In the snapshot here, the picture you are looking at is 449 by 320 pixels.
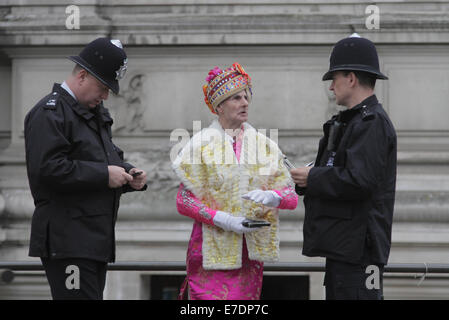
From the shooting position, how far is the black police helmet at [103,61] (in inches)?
158

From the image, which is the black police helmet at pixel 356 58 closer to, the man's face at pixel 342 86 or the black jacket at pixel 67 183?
the man's face at pixel 342 86

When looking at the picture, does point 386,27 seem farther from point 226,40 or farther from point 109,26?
point 109,26

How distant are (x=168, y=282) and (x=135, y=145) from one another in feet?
3.92

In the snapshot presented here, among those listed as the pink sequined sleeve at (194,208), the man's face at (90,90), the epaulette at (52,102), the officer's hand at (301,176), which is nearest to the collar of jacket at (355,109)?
the officer's hand at (301,176)

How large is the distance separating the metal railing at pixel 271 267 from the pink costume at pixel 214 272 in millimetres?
452

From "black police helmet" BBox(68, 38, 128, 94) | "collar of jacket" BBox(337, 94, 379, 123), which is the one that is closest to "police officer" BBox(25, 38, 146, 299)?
"black police helmet" BBox(68, 38, 128, 94)

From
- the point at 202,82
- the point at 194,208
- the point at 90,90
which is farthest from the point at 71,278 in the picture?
the point at 202,82

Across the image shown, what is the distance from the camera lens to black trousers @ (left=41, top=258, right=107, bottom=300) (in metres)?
3.85

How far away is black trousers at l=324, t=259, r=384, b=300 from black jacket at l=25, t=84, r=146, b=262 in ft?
3.58

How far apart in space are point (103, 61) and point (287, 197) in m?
1.17

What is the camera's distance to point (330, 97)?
22.6 feet

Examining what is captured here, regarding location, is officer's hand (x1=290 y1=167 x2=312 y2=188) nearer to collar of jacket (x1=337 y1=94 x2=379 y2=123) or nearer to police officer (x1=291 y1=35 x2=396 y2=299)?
police officer (x1=291 y1=35 x2=396 y2=299)
